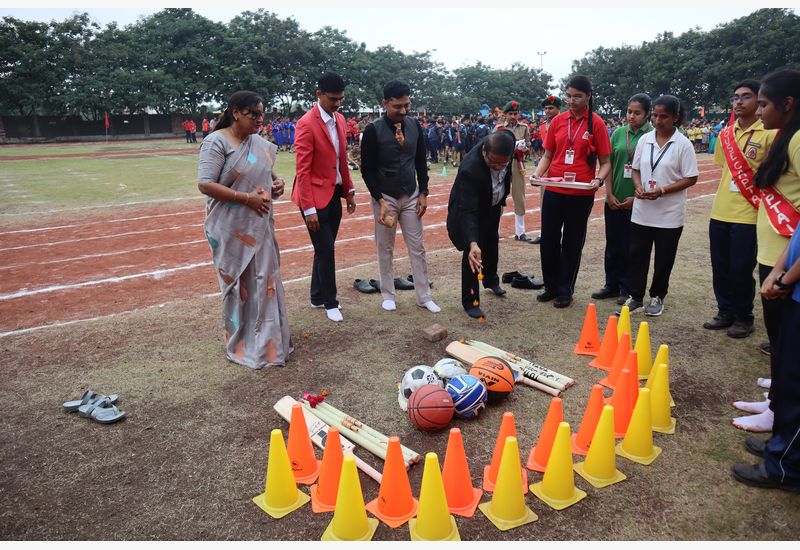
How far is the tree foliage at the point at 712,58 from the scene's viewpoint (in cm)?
4052

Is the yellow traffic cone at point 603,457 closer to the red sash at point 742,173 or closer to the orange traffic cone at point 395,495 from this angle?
the orange traffic cone at point 395,495

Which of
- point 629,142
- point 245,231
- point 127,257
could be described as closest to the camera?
point 245,231

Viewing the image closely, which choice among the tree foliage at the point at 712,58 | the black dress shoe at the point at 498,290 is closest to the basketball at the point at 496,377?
the black dress shoe at the point at 498,290

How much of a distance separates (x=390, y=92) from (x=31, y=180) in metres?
18.0

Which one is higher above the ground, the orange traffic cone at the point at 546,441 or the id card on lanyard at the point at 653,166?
the id card on lanyard at the point at 653,166

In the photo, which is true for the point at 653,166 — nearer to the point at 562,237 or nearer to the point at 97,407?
the point at 562,237

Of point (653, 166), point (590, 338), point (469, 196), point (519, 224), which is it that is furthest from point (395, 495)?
point (519, 224)

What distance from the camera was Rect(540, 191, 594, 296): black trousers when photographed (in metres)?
5.95

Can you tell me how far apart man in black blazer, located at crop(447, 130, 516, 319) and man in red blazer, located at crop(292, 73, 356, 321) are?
1273 mm

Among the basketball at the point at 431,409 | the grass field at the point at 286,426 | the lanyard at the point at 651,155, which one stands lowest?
the grass field at the point at 286,426

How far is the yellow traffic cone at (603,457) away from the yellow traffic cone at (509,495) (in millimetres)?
540

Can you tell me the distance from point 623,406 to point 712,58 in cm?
5125

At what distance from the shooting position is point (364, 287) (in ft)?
22.2

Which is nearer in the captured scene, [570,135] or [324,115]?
[324,115]
